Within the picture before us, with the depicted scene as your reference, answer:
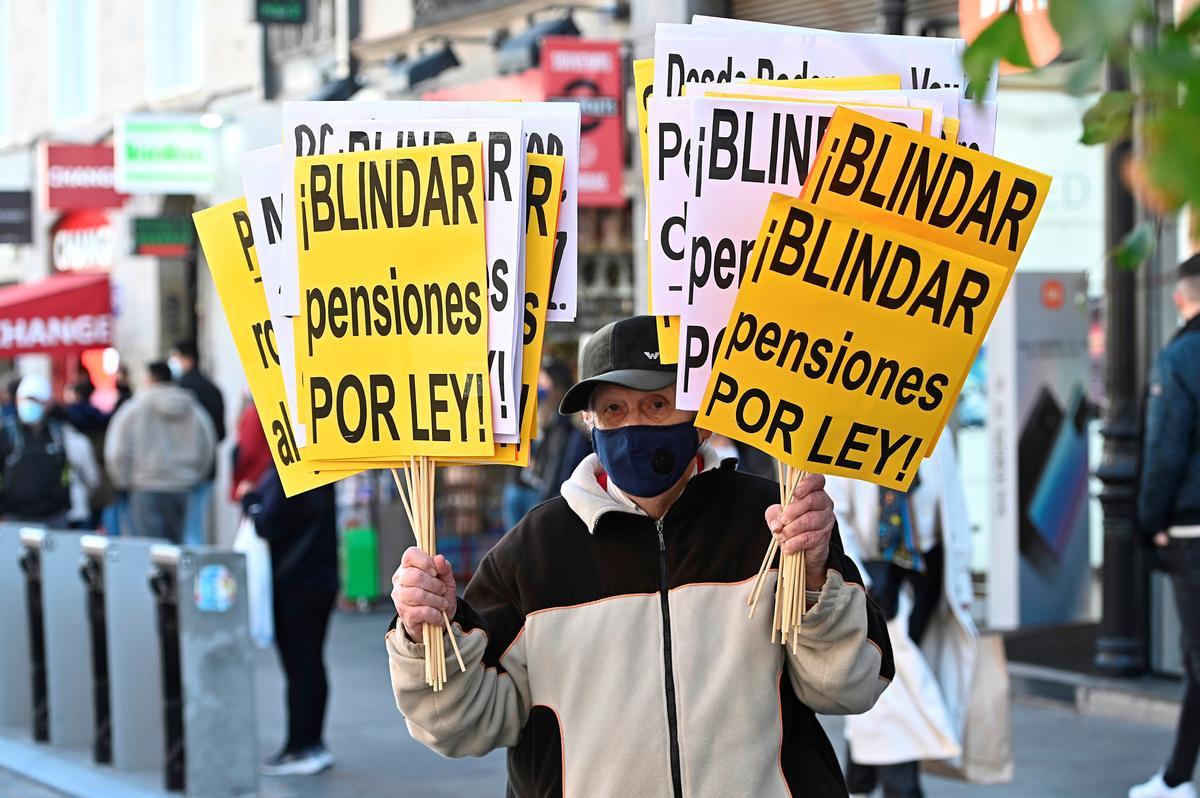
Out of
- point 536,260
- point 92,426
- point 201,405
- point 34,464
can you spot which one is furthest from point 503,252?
point 92,426

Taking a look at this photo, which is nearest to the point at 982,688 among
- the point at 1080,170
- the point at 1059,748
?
the point at 1059,748

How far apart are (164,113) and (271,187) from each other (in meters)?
17.2

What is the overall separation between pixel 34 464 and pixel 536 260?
38.5 feet

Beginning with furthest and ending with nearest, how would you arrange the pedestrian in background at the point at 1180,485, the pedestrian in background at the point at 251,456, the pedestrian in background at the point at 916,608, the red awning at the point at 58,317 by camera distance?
the red awning at the point at 58,317 < the pedestrian in background at the point at 251,456 < the pedestrian in background at the point at 1180,485 < the pedestrian in background at the point at 916,608

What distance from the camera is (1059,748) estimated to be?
28.7 feet

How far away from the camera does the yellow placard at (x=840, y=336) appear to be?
125 inches

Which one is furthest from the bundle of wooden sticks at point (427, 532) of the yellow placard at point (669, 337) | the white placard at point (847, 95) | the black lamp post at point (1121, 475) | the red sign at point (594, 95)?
the red sign at point (594, 95)

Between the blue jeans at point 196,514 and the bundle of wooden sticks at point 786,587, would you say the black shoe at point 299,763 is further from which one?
the blue jeans at point 196,514

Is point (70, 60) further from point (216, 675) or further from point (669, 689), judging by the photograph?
point (669, 689)

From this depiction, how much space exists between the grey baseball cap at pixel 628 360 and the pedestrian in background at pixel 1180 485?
165 inches

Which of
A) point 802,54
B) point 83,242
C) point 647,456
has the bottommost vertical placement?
point 647,456

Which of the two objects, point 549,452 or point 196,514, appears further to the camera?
point 196,514

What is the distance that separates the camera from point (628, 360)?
3.40 m

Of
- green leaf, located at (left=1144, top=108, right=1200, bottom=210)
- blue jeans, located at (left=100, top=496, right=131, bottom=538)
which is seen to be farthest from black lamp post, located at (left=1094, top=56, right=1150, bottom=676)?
blue jeans, located at (left=100, top=496, right=131, bottom=538)
